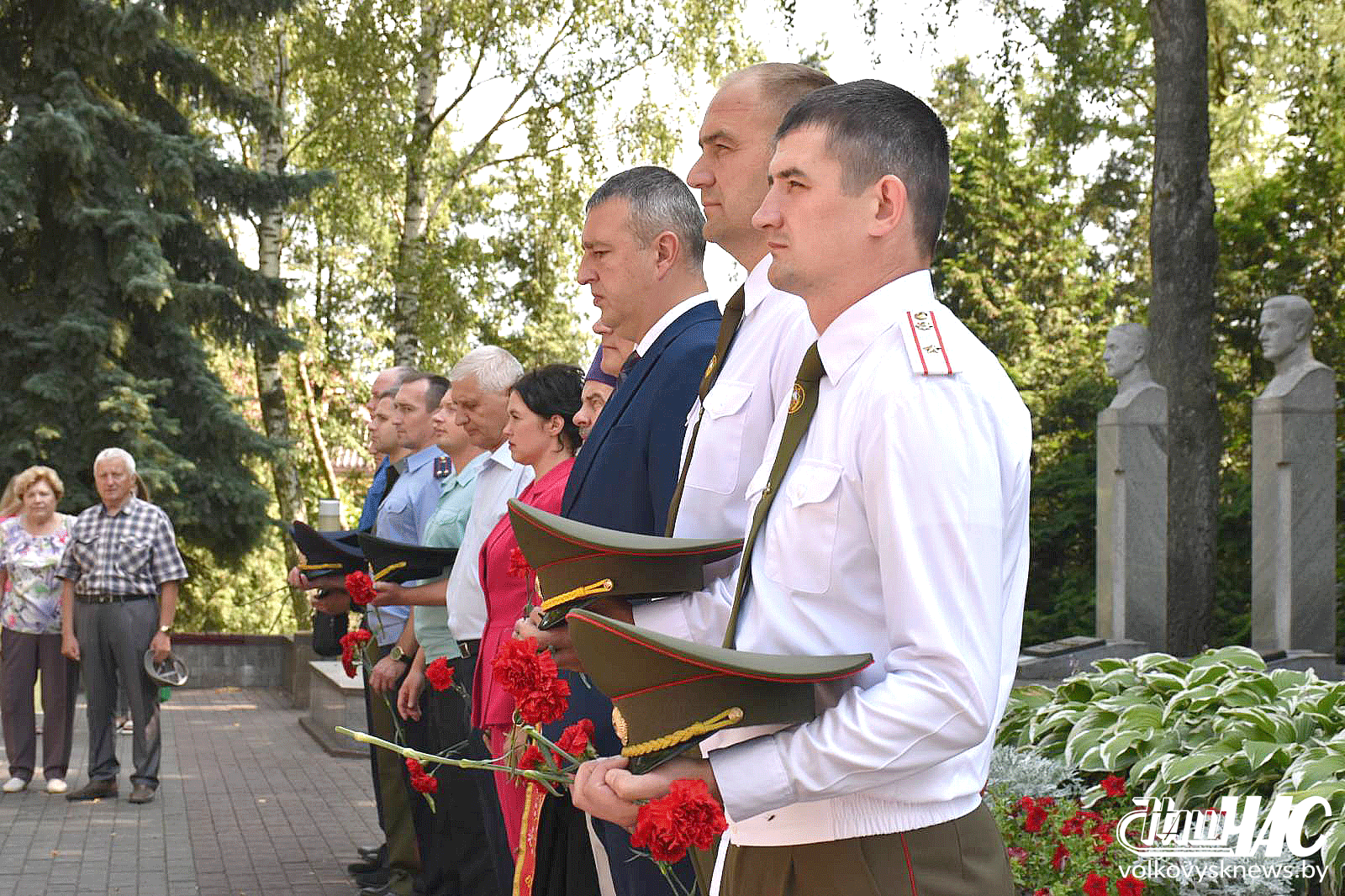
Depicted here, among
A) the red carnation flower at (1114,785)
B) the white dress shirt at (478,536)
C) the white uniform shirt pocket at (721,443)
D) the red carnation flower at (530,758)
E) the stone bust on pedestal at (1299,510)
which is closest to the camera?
the white uniform shirt pocket at (721,443)

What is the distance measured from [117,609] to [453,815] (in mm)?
4542

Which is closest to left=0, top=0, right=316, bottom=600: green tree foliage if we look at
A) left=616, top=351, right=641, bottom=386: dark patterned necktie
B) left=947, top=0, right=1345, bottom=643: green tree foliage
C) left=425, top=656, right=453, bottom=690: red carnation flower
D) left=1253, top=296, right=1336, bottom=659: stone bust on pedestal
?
left=947, top=0, right=1345, bottom=643: green tree foliage

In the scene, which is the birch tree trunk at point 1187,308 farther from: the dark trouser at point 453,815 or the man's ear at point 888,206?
the man's ear at point 888,206

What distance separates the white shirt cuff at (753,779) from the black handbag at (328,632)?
18.8ft

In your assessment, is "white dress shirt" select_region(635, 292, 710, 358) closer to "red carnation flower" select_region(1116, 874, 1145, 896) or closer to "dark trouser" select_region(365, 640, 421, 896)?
"red carnation flower" select_region(1116, 874, 1145, 896)

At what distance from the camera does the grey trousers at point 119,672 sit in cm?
989

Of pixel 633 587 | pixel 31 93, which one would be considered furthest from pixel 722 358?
A: pixel 31 93

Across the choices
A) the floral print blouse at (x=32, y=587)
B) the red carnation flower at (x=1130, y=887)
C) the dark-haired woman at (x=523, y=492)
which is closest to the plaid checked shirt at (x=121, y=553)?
the floral print blouse at (x=32, y=587)

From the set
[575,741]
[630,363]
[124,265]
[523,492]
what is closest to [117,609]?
[523,492]

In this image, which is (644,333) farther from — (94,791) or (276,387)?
(276,387)

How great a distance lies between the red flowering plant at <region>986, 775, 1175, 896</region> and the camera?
4.68 metres

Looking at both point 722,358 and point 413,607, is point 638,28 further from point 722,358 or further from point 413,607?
point 722,358

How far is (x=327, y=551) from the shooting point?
6.56 m

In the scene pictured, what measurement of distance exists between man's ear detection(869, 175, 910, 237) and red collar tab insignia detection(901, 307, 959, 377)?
0.43 ft
